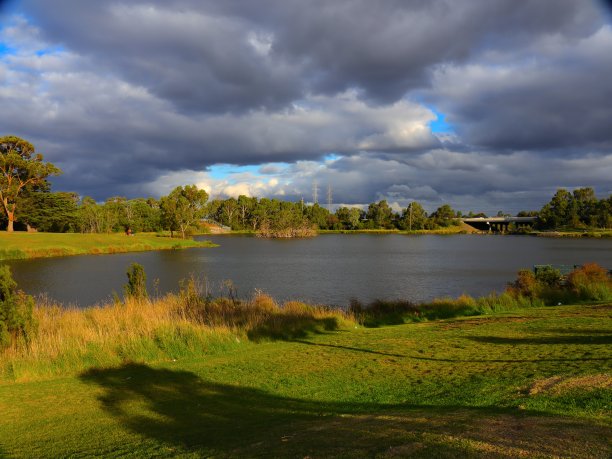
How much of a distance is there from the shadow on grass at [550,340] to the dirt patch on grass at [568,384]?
3.79m

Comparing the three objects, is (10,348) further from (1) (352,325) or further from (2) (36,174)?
(2) (36,174)

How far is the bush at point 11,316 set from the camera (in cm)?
1205

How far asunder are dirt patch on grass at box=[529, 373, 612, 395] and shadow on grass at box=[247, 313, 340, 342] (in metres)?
8.94

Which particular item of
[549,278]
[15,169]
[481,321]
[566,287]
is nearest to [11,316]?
[481,321]

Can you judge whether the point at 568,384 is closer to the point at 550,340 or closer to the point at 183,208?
the point at 550,340

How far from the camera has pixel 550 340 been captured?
1139 centimetres

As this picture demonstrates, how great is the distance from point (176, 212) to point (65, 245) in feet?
118

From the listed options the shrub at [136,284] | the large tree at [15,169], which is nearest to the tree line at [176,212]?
the large tree at [15,169]

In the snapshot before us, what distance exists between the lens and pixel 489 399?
709cm

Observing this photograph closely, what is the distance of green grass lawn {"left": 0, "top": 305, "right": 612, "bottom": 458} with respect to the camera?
17.1 ft

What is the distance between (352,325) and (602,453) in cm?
1345

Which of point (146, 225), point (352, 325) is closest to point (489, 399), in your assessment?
point (352, 325)

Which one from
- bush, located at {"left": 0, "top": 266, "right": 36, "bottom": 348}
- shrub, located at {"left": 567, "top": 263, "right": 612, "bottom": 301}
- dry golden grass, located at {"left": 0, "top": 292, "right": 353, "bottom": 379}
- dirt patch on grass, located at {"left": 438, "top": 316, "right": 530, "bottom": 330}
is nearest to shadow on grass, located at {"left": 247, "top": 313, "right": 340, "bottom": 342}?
dry golden grass, located at {"left": 0, "top": 292, "right": 353, "bottom": 379}

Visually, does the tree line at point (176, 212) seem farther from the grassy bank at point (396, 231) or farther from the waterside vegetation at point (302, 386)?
the waterside vegetation at point (302, 386)
